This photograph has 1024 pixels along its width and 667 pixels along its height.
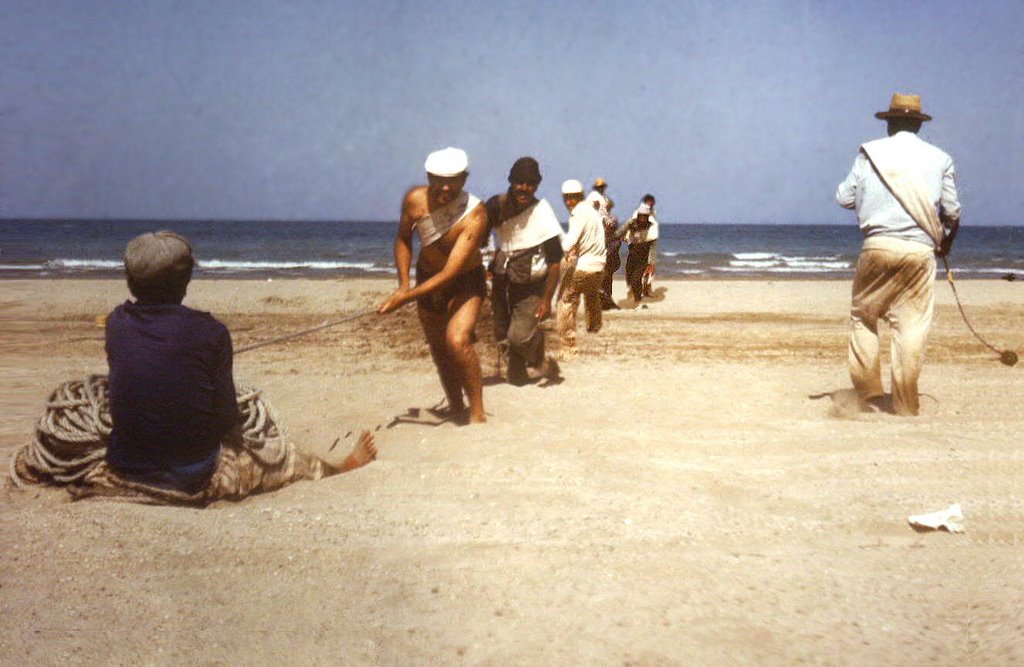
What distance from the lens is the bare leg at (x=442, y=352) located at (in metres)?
5.89

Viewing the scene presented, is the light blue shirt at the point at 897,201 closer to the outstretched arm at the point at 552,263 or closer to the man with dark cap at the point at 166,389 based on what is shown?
the outstretched arm at the point at 552,263

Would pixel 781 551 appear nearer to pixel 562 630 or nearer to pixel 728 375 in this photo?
pixel 562 630

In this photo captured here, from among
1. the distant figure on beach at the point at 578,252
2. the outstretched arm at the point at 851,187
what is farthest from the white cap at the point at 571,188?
the outstretched arm at the point at 851,187

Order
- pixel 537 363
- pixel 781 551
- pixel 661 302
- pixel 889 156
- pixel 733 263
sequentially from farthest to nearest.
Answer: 1. pixel 733 263
2. pixel 661 302
3. pixel 537 363
4. pixel 889 156
5. pixel 781 551

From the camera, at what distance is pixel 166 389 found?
3.90 m

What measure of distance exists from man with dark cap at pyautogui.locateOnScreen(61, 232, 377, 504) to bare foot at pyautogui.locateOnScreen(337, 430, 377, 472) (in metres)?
0.63

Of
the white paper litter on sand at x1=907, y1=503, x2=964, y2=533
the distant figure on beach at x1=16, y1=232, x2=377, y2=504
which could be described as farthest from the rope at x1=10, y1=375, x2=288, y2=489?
the white paper litter on sand at x1=907, y1=503, x2=964, y2=533

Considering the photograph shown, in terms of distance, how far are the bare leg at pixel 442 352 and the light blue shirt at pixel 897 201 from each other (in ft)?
8.88

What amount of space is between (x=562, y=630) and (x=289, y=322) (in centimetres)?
988

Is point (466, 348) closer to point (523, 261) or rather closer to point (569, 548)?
point (523, 261)

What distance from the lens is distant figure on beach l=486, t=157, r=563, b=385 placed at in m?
6.73

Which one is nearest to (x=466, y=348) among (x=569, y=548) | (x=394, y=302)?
(x=394, y=302)

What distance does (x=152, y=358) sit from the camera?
3895mm

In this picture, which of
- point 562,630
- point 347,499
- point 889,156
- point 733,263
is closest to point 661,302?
point 889,156
